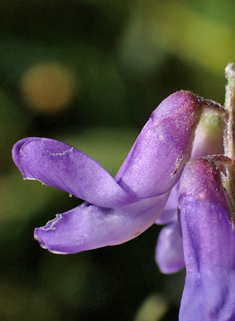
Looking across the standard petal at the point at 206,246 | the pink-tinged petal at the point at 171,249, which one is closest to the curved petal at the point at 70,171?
the standard petal at the point at 206,246

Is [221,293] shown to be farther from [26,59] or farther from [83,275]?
[26,59]

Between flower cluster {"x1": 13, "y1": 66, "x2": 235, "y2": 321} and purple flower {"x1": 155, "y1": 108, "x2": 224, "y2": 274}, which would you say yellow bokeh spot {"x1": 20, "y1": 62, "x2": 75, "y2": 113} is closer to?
purple flower {"x1": 155, "y1": 108, "x2": 224, "y2": 274}

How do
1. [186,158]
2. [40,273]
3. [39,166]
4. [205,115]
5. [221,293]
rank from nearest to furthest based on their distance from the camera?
[221,293], [39,166], [186,158], [205,115], [40,273]

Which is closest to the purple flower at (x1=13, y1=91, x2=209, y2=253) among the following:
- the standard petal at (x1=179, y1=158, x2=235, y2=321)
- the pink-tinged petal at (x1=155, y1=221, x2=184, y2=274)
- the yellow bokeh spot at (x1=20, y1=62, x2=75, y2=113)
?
the standard petal at (x1=179, y1=158, x2=235, y2=321)

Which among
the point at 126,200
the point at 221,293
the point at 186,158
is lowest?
the point at 221,293

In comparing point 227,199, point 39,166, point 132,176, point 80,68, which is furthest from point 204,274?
point 80,68

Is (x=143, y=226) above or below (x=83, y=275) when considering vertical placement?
above

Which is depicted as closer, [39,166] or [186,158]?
[39,166]

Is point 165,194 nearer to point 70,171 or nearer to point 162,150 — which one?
point 162,150
